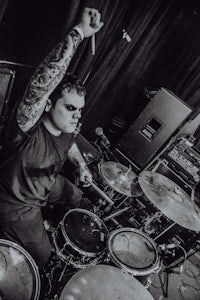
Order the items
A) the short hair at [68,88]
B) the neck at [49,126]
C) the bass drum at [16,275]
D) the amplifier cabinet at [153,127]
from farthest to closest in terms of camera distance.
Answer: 1. the amplifier cabinet at [153,127]
2. the neck at [49,126]
3. the short hair at [68,88]
4. the bass drum at [16,275]

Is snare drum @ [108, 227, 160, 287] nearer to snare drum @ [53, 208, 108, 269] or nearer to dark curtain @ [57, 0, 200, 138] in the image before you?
snare drum @ [53, 208, 108, 269]

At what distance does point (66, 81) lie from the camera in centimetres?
269

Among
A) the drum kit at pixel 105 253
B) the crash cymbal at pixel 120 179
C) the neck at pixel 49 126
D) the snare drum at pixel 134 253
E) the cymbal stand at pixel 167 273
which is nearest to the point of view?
the drum kit at pixel 105 253

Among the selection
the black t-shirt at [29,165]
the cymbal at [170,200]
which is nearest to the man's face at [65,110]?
the black t-shirt at [29,165]

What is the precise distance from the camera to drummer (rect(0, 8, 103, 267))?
7.66 feet

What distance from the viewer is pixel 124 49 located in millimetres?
4695

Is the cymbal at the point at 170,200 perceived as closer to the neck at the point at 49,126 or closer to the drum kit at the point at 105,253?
the drum kit at the point at 105,253

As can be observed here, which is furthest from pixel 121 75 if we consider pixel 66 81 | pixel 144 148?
pixel 66 81

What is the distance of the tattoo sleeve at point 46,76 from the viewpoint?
2074 mm

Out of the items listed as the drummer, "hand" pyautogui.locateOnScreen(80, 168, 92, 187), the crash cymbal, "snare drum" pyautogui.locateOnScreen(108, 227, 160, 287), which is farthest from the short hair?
"snare drum" pyautogui.locateOnScreen(108, 227, 160, 287)

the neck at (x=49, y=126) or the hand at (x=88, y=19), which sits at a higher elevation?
the hand at (x=88, y=19)

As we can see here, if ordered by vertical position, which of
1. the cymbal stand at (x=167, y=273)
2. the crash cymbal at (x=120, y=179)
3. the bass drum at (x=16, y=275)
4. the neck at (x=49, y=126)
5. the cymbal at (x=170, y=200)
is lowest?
the cymbal stand at (x=167, y=273)

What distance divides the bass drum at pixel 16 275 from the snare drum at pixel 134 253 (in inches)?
43.9

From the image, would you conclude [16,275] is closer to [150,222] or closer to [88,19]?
[88,19]
